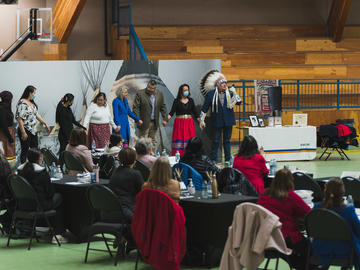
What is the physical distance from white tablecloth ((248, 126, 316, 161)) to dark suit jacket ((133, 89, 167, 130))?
1.69 metres

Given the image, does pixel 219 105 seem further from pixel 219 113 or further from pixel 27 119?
pixel 27 119

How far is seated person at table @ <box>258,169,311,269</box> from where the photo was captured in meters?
5.41

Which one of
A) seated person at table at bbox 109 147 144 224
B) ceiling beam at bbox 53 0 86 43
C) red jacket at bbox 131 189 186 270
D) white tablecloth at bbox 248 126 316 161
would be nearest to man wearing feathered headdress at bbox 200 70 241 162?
white tablecloth at bbox 248 126 316 161

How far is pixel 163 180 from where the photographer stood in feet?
19.4

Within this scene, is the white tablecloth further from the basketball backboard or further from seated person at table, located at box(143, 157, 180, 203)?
seated person at table, located at box(143, 157, 180, 203)

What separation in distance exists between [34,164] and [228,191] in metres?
1.85

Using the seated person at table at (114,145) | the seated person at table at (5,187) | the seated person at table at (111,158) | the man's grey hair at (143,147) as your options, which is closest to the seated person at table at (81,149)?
the seated person at table at (111,158)

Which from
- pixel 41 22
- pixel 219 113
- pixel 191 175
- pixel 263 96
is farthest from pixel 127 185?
pixel 41 22

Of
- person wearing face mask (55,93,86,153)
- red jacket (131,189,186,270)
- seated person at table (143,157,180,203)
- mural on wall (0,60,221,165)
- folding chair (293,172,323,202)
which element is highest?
mural on wall (0,60,221,165)

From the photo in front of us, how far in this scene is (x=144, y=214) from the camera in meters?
5.74

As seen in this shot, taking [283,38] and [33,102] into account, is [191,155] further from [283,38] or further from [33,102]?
[283,38]

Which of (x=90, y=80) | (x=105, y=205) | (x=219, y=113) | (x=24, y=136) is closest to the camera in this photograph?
(x=105, y=205)

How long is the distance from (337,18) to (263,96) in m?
6.51

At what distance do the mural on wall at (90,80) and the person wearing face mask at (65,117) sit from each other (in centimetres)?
48
